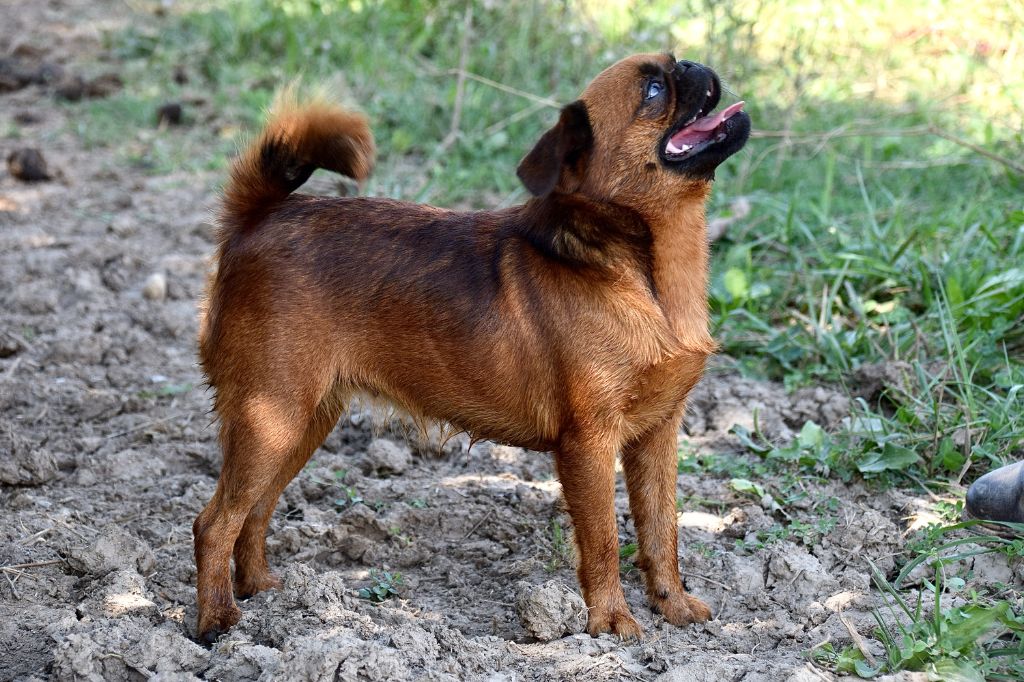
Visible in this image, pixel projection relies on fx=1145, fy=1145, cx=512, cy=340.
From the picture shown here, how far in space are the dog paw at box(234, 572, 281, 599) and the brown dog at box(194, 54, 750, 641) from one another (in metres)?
0.01

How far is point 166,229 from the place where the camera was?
7.07 metres

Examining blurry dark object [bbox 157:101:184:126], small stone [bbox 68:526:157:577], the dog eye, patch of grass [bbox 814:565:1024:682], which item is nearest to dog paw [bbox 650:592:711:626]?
patch of grass [bbox 814:565:1024:682]

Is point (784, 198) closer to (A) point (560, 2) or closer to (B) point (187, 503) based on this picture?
(A) point (560, 2)

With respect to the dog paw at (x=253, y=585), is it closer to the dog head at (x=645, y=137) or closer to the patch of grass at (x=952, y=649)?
the dog head at (x=645, y=137)

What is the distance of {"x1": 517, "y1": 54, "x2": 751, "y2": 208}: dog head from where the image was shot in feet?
11.2

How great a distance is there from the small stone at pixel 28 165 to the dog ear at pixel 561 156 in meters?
5.34

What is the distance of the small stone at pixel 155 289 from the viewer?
6.11m

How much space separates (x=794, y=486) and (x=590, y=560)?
1.15 meters

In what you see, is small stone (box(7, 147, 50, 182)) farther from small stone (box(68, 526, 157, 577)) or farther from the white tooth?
the white tooth

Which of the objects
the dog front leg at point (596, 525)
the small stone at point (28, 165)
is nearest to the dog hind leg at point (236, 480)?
the dog front leg at point (596, 525)

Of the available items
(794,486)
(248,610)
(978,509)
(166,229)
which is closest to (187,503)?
(248,610)

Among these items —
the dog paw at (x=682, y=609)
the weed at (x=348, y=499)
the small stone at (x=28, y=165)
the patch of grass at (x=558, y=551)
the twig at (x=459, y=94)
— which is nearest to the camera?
the dog paw at (x=682, y=609)

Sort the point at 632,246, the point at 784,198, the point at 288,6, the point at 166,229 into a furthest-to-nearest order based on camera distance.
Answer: the point at 288,6 → the point at 166,229 → the point at 784,198 → the point at 632,246

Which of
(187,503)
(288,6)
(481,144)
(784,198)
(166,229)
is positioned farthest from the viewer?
(288,6)
